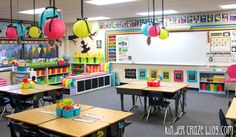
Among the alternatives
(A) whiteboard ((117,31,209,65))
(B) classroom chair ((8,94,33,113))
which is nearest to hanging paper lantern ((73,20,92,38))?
(B) classroom chair ((8,94,33,113))

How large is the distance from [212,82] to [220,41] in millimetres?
1472

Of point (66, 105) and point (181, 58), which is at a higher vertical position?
point (181, 58)

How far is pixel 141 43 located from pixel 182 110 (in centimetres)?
445

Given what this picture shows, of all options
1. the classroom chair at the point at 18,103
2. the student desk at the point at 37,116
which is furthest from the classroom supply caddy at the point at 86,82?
the student desk at the point at 37,116

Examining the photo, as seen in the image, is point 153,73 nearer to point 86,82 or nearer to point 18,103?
point 86,82

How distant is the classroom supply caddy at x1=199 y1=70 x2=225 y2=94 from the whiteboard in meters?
0.46

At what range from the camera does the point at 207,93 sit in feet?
28.0

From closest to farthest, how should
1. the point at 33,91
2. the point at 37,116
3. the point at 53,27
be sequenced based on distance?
the point at 53,27
the point at 37,116
the point at 33,91

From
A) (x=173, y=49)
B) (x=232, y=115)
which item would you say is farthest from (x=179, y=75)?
(x=232, y=115)

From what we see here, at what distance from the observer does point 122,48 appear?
10438 mm

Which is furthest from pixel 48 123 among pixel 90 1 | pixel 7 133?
pixel 90 1

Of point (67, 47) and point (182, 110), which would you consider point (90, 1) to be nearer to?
point (182, 110)

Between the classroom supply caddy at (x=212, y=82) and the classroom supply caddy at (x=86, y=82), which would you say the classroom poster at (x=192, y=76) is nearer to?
the classroom supply caddy at (x=212, y=82)

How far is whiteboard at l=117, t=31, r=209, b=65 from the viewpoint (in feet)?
28.9
